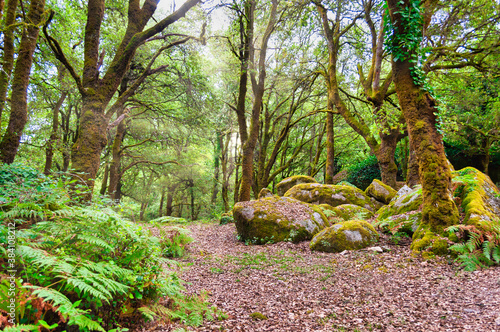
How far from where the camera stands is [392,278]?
3455 mm

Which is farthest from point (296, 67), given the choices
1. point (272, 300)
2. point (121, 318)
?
point (121, 318)

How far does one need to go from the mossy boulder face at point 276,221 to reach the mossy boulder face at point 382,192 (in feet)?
12.3

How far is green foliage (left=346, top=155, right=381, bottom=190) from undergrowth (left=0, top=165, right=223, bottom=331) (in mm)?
16100

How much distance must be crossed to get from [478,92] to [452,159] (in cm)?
463

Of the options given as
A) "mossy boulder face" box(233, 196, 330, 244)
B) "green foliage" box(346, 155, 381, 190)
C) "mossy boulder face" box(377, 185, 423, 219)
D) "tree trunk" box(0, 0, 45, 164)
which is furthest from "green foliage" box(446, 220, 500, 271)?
"green foliage" box(346, 155, 381, 190)

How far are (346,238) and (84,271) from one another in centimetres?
486

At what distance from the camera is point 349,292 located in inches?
127

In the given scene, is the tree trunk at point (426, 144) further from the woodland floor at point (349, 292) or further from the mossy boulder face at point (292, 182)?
the mossy boulder face at point (292, 182)

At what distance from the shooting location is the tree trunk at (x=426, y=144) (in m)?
4.21

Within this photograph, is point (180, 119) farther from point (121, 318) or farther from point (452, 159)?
point (452, 159)

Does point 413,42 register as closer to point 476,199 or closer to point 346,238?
point 476,199

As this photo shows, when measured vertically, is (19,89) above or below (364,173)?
below

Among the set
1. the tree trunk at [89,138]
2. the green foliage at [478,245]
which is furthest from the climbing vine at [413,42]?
the tree trunk at [89,138]

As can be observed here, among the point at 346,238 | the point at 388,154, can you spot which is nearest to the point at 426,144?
the point at 346,238
